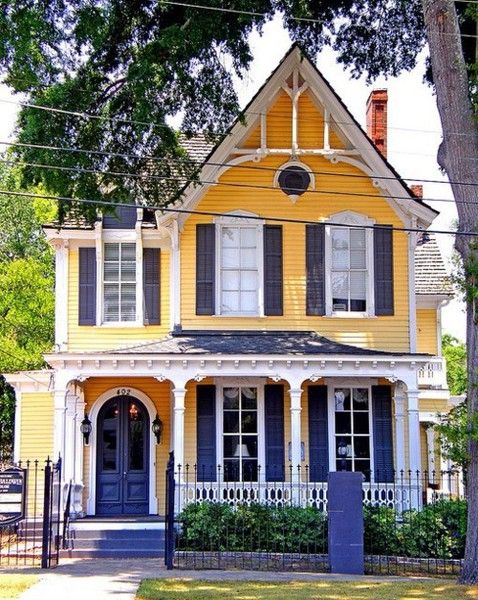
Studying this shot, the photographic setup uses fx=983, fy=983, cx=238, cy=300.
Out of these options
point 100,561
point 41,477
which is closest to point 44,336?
point 41,477

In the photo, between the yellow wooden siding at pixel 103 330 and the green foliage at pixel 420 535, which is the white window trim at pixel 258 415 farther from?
the green foliage at pixel 420 535

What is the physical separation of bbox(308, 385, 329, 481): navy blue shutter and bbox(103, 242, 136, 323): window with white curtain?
4471mm

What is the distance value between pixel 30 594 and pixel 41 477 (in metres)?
8.82

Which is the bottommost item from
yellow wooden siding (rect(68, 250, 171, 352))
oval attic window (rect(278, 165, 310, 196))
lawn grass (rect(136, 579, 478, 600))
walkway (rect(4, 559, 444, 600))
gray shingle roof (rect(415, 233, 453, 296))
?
lawn grass (rect(136, 579, 478, 600))

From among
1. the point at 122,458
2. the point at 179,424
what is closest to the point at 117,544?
the point at 179,424

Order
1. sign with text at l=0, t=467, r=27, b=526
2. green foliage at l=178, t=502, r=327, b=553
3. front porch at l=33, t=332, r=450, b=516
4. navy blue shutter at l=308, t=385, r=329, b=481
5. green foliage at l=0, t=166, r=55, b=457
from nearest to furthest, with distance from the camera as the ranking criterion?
sign with text at l=0, t=467, r=27, b=526
green foliage at l=178, t=502, r=327, b=553
front porch at l=33, t=332, r=450, b=516
navy blue shutter at l=308, t=385, r=329, b=481
green foliage at l=0, t=166, r=55, b=457

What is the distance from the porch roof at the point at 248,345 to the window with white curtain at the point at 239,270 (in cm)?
64

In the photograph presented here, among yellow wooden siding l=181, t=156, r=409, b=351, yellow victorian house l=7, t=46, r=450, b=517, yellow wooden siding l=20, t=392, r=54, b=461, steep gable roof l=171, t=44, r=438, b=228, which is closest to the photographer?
yellow victorian house l=7, t=46, r=450, b=517

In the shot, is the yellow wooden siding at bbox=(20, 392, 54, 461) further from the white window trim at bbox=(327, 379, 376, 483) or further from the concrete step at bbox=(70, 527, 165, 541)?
the white window trim at bbox=(327, 379, 376, 483)

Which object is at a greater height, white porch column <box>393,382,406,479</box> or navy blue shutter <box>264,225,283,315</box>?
navy blue shutter <box>264,225,283,315</box>

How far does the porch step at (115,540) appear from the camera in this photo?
61.1 ft

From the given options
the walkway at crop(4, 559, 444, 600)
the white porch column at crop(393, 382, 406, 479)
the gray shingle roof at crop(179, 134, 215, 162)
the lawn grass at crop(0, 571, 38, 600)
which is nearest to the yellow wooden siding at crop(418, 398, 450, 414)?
the white porch column at crop(393, 382, 406, 479)

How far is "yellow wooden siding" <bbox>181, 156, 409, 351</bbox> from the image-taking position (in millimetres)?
22047

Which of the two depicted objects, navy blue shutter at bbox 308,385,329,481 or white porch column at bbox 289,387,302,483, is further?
navy blue shutter at bbox 308,385,329,481
